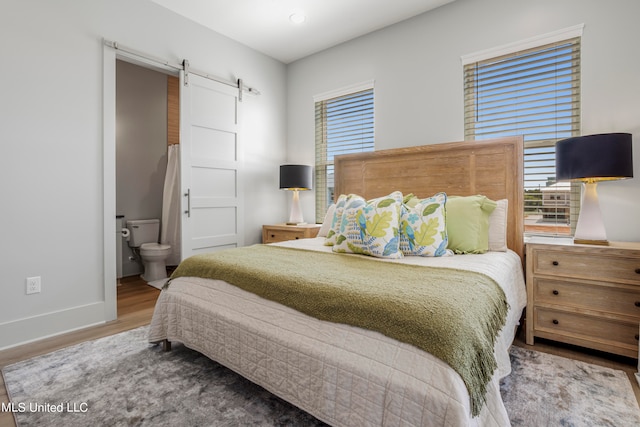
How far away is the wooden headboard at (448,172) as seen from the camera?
2508 millimetres

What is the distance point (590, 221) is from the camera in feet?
7.06

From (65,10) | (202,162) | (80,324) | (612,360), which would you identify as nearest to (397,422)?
(612,360)

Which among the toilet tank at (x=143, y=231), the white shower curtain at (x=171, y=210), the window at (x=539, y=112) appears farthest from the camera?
the white shower curtain at (x=171, y=210)

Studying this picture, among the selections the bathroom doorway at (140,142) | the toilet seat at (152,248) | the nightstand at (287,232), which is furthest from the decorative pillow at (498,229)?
the bathroom doorway at (140,142)


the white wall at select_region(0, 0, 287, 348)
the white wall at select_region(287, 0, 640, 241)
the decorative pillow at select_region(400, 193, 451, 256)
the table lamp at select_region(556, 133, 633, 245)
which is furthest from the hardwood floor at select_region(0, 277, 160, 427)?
the table lamp at select_region(556, 133, 633, 245)

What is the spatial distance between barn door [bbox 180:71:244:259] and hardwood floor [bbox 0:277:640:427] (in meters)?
0.69

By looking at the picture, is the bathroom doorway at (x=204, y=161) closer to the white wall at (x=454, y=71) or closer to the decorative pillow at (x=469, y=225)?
the white wall at (x=454, y=71)

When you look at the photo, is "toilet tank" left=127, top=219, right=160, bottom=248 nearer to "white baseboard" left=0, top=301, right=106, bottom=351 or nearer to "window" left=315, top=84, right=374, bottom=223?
"white baseboard" left=0, top=301, right=106, bottom=351

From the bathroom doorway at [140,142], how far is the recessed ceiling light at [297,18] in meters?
2.49

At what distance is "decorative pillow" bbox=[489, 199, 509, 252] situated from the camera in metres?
2.29

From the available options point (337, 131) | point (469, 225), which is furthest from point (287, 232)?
point (469, 225)

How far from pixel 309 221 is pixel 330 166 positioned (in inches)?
→ 29.4

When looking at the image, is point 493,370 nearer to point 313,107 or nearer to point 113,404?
point 113,404

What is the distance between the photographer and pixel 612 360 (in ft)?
6.57
